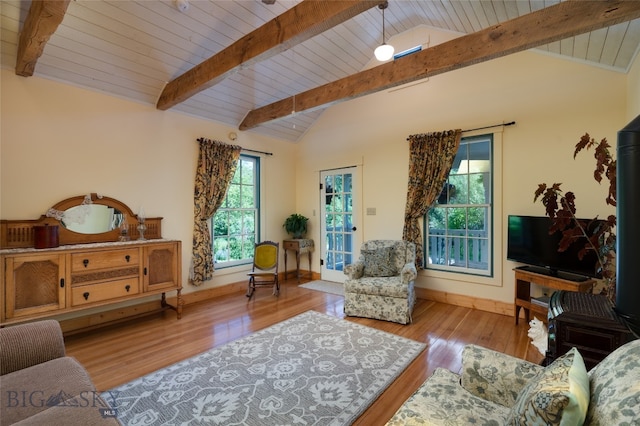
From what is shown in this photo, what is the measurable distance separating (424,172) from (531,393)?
11.1 ft

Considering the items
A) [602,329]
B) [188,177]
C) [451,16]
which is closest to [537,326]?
[602,329]

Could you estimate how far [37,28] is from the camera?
84.6 inches

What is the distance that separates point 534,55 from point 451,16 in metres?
1.07

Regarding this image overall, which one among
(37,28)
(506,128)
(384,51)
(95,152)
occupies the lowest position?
(95,152)

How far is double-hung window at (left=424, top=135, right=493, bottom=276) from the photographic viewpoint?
366cm

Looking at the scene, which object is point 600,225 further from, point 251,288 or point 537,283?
point 251,288

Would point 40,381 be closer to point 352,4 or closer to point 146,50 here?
point 352,4

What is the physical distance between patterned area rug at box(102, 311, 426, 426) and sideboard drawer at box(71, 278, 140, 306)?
1.19 meters

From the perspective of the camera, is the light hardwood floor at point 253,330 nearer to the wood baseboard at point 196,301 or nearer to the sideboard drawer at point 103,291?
the wood baseboard at point 196,301

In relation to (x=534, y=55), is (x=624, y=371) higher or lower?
lower

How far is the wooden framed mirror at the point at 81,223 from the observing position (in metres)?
2.75

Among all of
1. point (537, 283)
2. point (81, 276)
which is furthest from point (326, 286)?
point (81, 276)

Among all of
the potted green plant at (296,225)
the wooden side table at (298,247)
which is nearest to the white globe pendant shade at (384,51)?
the potted green plant at (296,225)

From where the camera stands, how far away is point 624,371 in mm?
822
